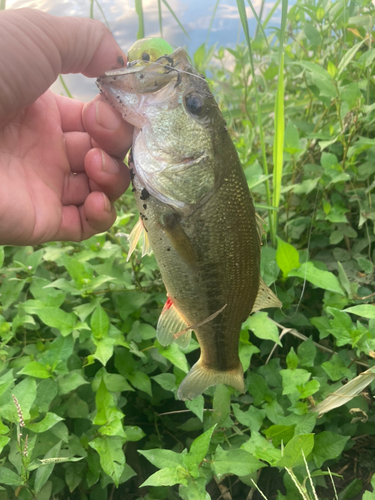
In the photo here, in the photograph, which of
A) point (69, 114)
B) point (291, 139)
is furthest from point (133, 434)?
point (291, 139)

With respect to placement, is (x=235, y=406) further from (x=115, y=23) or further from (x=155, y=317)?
(x=115, y=23)

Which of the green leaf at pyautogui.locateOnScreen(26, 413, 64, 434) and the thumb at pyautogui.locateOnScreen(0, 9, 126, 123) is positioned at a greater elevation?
the thumb at pyautogui.locateOnScreen(0, 9, 126, 123)

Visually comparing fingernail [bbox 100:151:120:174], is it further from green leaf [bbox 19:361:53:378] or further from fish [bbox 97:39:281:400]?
green leaf [bbox 19:361:53:378]

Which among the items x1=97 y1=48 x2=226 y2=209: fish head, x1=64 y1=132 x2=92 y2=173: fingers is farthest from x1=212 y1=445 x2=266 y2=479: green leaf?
x1=64 y1=132 x2=92 y2=173: fingers

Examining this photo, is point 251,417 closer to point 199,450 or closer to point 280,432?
point 280,432

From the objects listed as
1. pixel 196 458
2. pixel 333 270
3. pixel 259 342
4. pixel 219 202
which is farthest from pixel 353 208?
pixel 196 458

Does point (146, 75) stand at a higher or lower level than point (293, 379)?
higher

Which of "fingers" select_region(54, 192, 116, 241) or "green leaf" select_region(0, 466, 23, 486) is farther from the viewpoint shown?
"fingers" select_region(54, 192, 116, 241)

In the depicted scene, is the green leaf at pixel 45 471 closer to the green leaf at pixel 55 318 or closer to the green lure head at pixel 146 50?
the green leaf at pixel 55 318
